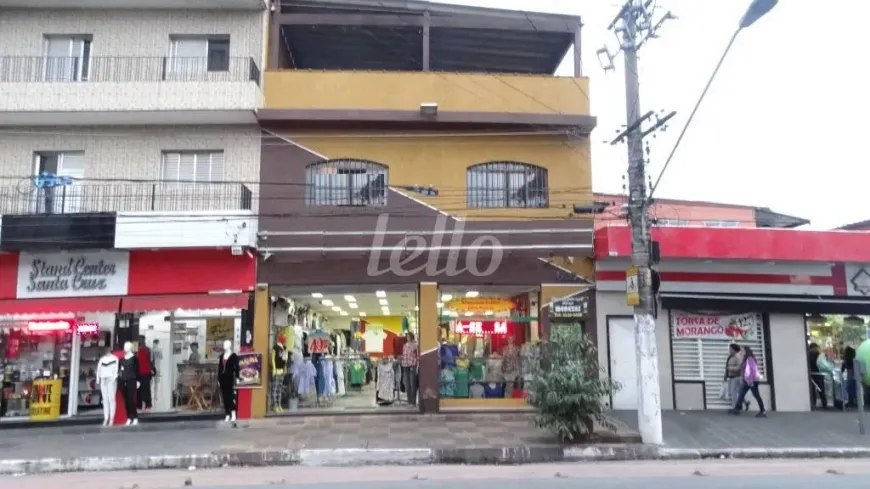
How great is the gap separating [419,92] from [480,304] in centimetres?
548

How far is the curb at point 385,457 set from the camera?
1189cm

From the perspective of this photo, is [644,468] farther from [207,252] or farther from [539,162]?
[207,252]

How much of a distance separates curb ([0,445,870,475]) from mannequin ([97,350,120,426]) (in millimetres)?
3412

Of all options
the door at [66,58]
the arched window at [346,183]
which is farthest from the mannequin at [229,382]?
the door at [66,58]

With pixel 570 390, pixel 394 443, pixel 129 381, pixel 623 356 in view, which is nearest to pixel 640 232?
pixel 570 390

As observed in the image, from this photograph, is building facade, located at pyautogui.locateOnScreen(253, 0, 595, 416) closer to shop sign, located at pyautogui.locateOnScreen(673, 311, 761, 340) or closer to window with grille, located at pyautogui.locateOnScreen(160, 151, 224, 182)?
window with grille, located at pyautogui.locateOnScreen(160, 151, 224, 182)

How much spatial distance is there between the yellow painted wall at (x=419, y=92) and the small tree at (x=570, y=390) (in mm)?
6780

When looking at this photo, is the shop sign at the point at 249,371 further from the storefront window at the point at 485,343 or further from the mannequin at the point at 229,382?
the storefront window at the point at 485,343

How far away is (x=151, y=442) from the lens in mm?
13547

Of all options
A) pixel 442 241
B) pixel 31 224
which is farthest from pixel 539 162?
pixel 31 224

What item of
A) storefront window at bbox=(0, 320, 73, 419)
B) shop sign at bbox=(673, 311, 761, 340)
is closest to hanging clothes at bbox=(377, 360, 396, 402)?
shop sign at bbox=(673, 311, 761, 340)

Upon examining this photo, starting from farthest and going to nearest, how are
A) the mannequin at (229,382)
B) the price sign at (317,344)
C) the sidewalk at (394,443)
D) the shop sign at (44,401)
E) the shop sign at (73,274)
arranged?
the price sign at (317,344)
the shop sign at (73,274)
the shop sign at (44,401)
the mannequin at (229,382)
the sidewalk at (394,443)

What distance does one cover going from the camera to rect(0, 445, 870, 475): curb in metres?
11.9

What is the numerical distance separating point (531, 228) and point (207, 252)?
778cm
